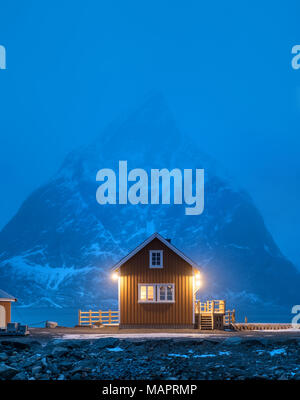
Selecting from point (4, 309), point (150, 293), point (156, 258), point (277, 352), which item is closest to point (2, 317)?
point (4, 309)

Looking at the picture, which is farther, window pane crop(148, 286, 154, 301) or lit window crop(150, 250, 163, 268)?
lit window crop(150, 250, 163, 268)

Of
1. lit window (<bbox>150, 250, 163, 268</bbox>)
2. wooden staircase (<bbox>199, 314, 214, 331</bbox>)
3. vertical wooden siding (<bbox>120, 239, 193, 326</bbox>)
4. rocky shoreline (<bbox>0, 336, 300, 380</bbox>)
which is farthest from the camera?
lit window (<bbox>150, 250, 163, 268</bbox>)

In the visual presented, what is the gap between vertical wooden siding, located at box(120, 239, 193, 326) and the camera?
143 feet

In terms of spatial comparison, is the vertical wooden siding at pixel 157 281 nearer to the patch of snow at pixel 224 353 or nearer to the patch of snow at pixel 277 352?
the patch of snow at pixel 277 352

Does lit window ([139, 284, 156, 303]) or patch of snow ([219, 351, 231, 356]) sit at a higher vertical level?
lit window ([139, 284, 156, 303])

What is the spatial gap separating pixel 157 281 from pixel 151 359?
15878 mm

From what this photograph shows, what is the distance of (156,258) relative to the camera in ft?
145

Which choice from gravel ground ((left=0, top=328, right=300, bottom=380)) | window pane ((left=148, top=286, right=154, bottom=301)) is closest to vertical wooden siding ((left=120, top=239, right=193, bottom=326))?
window pane ((left=148, top=286, right=154, bottom=301))

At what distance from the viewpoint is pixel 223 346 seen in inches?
1247

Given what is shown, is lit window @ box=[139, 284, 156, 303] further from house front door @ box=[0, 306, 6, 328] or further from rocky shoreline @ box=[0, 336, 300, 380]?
rocky shoreline @ box=[0, 336, 300, 380]

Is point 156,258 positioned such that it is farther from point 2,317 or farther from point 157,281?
point 2,317

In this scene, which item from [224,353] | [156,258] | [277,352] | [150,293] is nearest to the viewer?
[224,353]
